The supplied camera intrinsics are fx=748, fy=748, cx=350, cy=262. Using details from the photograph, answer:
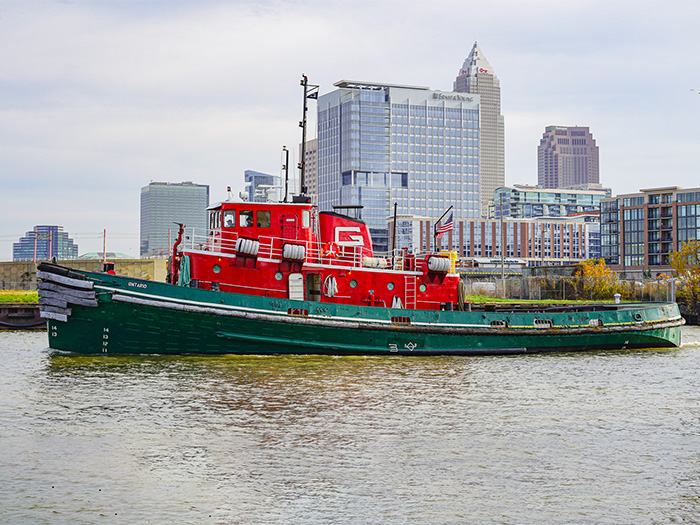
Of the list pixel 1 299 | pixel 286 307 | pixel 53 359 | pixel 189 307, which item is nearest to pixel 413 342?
pixel 286 307

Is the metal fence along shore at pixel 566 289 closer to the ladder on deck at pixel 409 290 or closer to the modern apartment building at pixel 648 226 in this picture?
the ladder on deck at pixel 409 290

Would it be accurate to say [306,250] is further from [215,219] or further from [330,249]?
[215,219]

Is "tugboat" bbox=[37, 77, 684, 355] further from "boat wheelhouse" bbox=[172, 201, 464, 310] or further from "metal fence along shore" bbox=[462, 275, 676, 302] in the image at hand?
"metal fence along shore" bbox=[462, 275, 676, 302]

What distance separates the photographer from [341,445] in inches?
496

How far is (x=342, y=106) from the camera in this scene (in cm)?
18988

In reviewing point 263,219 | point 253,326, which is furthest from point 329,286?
point 253,326

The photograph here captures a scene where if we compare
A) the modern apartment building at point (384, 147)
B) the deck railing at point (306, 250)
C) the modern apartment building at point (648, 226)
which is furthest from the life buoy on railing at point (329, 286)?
the modern apartment building at point (384, 147)

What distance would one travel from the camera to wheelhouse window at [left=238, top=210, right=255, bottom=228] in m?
25.5

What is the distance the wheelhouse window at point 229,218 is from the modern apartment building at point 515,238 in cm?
15214

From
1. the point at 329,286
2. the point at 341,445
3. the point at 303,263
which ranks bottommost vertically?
the point at 341,445

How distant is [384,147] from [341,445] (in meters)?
183

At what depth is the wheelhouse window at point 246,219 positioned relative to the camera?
25.5 meters

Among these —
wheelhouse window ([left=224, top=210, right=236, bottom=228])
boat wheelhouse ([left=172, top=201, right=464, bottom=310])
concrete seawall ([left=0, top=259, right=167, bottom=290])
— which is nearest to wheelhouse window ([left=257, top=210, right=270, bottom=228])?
boat wheelhouse ([left=172, top=201, right=464, bottom=310])

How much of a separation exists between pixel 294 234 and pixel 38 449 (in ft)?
48.0
